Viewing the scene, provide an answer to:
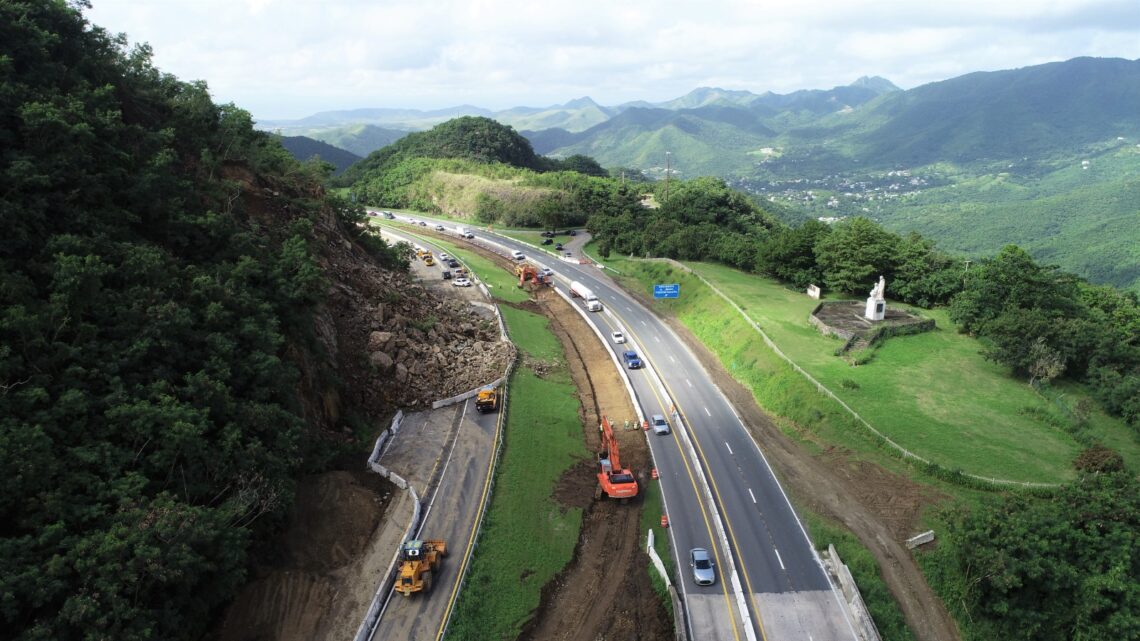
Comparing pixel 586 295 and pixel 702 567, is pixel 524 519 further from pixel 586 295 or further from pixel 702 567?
pixel 586 295

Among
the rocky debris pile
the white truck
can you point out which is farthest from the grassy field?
the rocky debris pile

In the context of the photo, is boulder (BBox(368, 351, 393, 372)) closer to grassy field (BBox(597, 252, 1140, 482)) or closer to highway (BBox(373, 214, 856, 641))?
highway (BBox(373, 214, 856, 641))

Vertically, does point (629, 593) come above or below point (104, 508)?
below

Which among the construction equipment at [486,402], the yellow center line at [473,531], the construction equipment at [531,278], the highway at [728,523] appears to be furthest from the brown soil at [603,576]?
the construction equipment at [531,278]

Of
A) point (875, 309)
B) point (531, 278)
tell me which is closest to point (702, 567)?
point (875, 309)

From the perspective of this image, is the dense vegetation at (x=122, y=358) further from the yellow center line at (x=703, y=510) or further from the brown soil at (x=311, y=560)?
the yellow center line at (x=703, y=510)

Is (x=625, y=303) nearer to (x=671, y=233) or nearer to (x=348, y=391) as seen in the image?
(x=671, y=233)

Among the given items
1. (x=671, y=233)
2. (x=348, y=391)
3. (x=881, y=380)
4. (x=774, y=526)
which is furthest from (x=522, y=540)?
(x=671, y=233)
